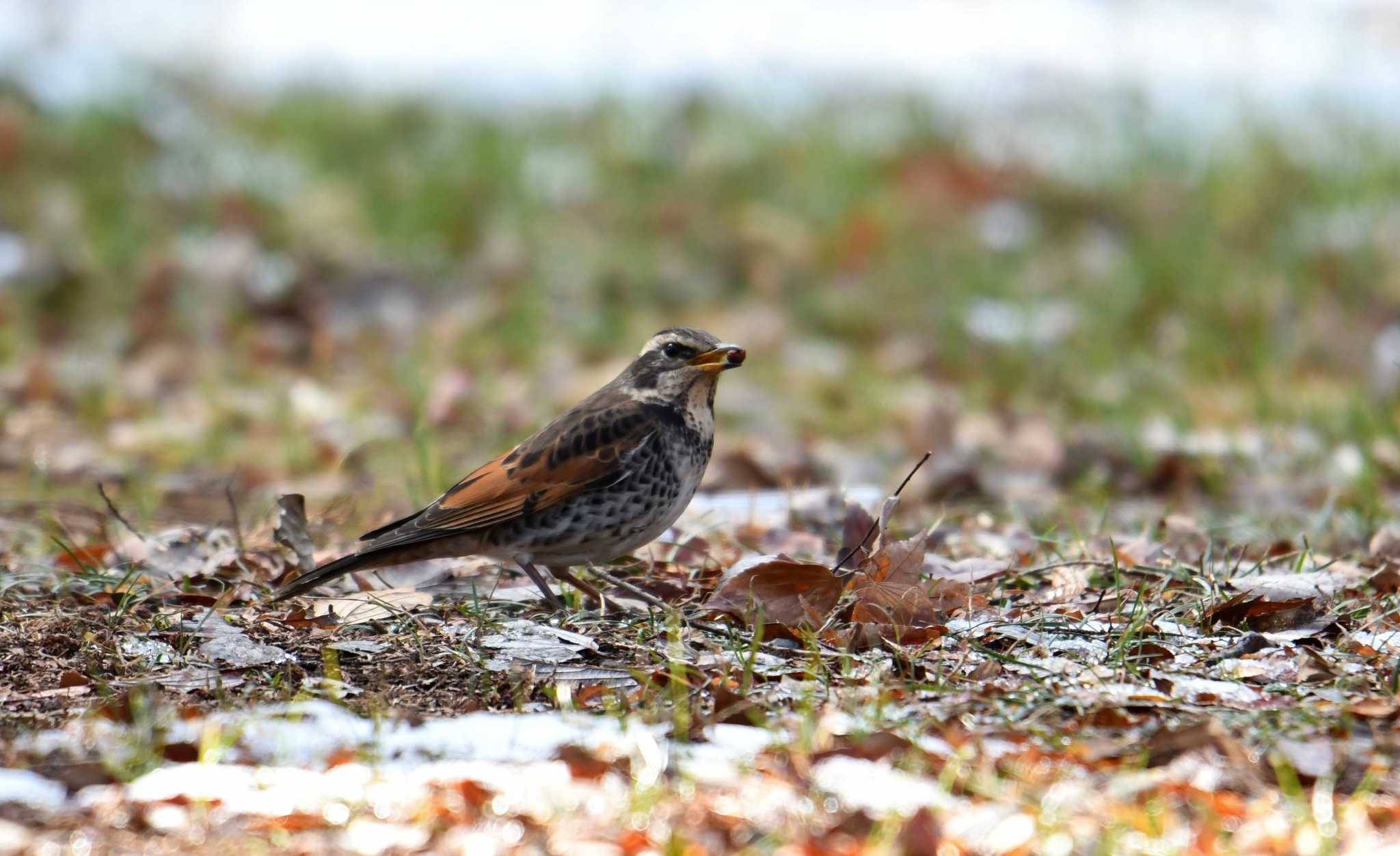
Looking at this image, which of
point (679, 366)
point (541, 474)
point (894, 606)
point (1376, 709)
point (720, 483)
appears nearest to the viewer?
point (1376, 709)

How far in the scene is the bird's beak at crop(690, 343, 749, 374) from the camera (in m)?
5.05

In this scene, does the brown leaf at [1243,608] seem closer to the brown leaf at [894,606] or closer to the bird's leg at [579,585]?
the brown leaf at [894,606]

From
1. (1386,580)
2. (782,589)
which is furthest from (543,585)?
(1386,580)

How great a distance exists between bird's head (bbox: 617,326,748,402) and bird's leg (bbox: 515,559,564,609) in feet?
2.21

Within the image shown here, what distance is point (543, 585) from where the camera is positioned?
484 cm

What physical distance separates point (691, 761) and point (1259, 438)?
514 cm

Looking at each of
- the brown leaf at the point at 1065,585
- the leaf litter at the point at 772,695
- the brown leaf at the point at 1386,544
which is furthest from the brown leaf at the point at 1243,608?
the brown leaf at the point at 1386,544

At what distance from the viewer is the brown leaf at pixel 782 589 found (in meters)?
4.36

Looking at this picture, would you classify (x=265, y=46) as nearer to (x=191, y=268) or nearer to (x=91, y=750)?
(x=191, y=268)

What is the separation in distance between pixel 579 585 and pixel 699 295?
590 centimetres

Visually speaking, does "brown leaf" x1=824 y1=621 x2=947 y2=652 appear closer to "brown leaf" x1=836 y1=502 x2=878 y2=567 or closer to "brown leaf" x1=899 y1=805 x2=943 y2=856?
"brown leaf" x1=836 y1=502 x2=878 y2=567

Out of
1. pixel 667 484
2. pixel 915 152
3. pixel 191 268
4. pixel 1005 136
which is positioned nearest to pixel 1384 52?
pixel 1005 136

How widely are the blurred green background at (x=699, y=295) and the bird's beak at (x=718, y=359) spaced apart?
54.6 inches

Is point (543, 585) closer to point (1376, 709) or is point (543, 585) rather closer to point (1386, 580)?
point (1376, 709)
